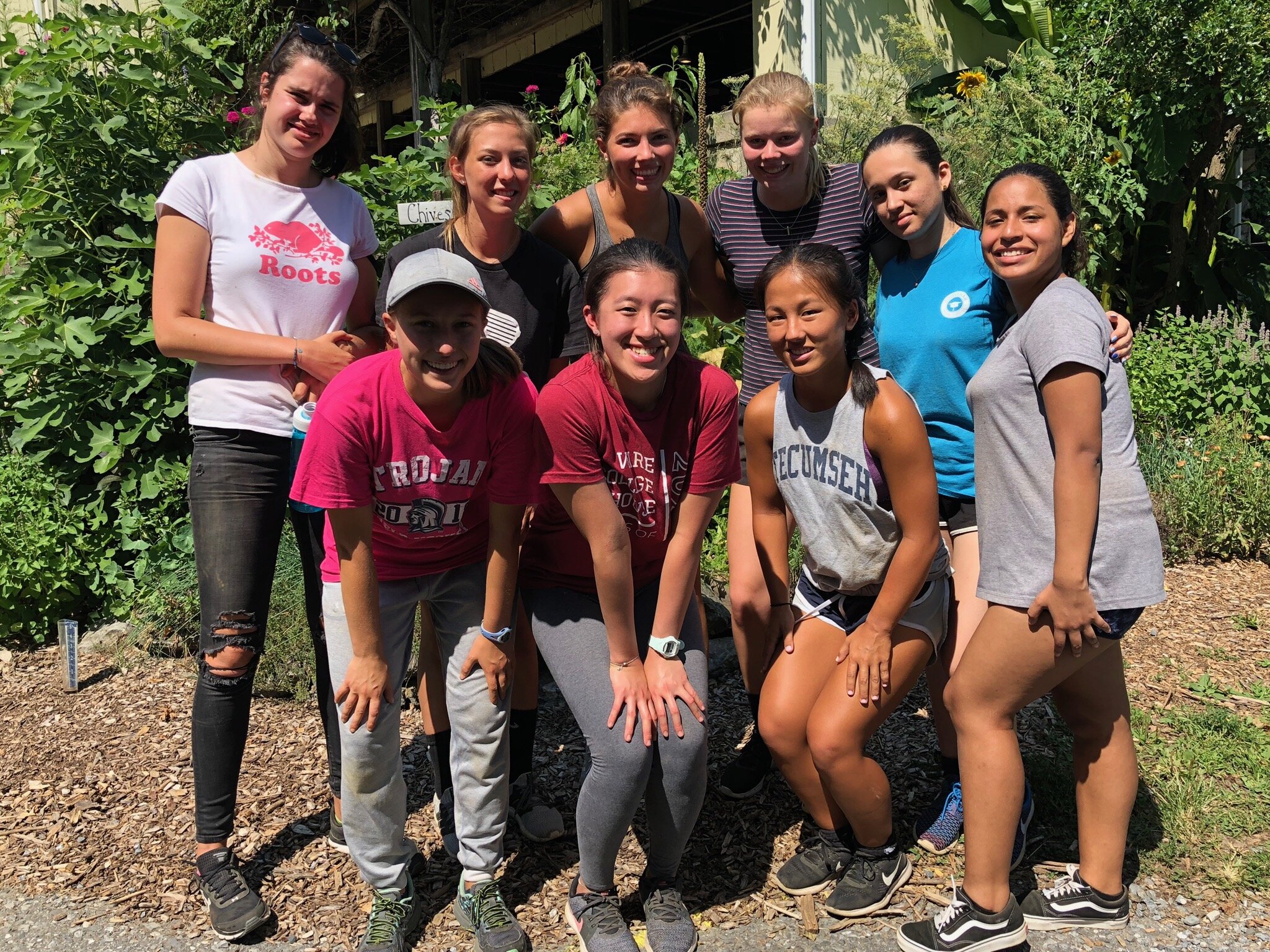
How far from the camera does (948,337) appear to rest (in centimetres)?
293

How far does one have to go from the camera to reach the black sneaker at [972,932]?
8.43 ft

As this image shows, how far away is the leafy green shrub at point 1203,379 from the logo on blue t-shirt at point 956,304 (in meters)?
3.38

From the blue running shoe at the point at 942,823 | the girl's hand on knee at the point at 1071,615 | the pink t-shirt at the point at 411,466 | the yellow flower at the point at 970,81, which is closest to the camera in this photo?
the girl's hand on knee at the point at 1071,615

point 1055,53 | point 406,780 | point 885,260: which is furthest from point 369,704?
point 1055,53

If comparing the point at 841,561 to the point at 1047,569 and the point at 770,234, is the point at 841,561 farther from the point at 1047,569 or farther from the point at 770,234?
the point at 770,234

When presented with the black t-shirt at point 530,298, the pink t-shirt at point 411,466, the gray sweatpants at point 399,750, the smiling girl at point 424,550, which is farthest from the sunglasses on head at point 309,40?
the gray sweatpants at point 399,750

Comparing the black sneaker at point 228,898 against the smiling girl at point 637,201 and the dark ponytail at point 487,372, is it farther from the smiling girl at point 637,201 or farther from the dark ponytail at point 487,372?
the smiling girl at point 637,201

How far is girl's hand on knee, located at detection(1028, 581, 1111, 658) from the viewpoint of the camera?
2369mm

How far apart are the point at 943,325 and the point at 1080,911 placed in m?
1.60

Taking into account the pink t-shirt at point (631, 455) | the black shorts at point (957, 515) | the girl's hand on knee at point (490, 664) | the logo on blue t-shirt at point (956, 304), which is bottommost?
the girl's hand on knee at point (490, 664)

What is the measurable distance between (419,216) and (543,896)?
8.01 ft

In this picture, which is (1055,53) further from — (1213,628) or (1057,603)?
(1057,603)

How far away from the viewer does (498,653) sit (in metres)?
2.72

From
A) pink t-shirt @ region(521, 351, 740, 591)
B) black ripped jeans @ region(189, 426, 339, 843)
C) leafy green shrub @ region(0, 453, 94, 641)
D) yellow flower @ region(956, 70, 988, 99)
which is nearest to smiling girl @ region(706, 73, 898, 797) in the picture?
pink t-shirt @ region(521, 351, 740, 591)
